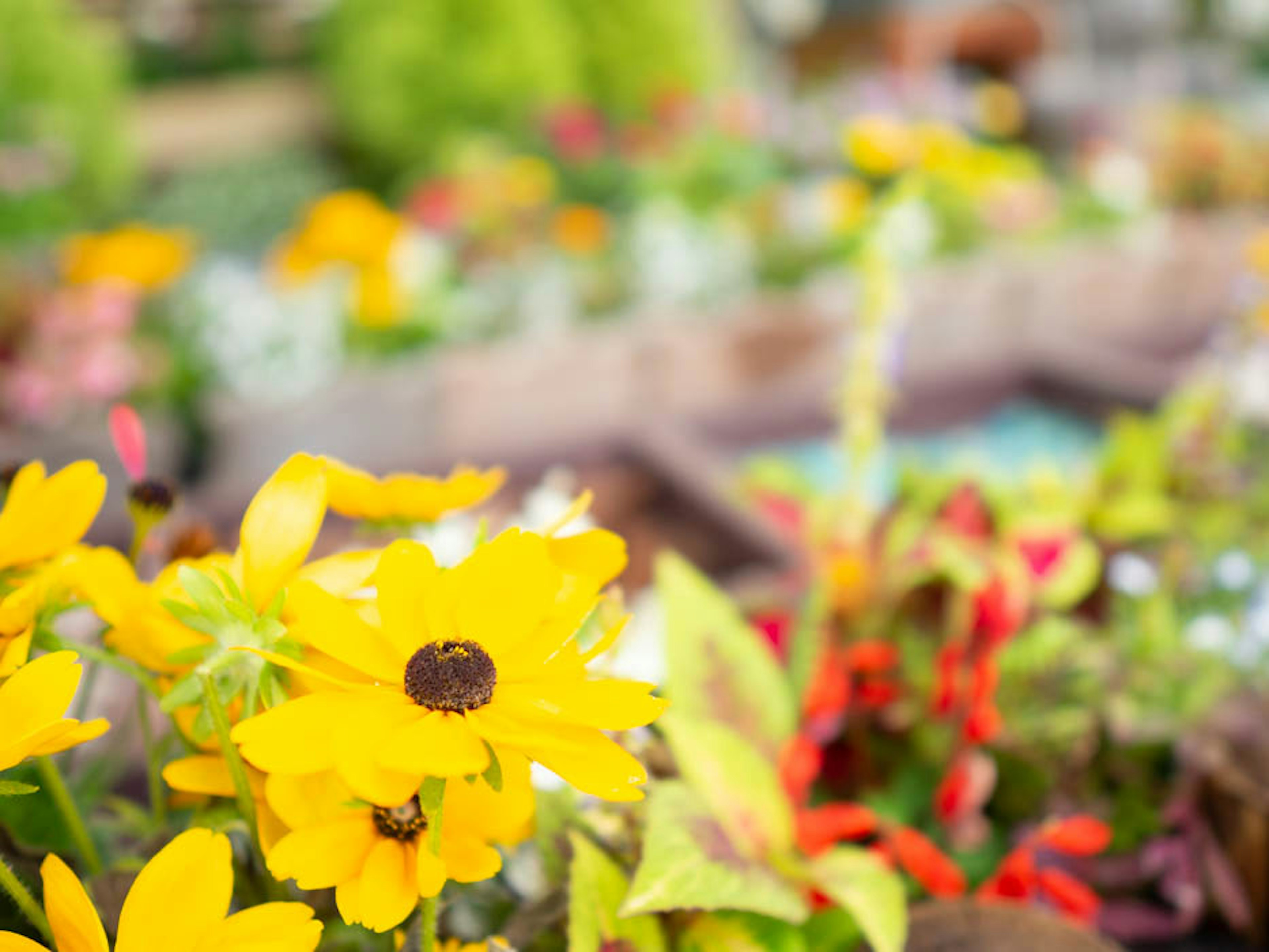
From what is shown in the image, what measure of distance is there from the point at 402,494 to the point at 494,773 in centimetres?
12

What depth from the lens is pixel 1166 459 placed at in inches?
36.5

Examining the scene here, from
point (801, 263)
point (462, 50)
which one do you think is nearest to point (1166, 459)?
point (801, 263)

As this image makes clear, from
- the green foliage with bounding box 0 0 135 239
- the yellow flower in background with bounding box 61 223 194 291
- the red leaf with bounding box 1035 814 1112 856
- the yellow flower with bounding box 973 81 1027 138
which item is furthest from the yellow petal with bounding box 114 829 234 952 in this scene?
the yellow flower with bounding box 973 81 1027 138

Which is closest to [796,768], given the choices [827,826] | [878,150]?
[827,826]

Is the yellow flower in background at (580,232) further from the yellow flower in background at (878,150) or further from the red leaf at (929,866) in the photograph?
the red leaf at (929,866)

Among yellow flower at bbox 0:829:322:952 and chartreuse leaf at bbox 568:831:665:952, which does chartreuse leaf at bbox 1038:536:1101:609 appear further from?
yellow flower at bbox 0:829:322:952

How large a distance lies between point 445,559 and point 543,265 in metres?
1.67

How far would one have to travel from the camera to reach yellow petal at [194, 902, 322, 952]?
236 millimetres

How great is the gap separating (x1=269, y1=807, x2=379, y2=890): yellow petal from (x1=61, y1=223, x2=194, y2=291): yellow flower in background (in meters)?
1.35

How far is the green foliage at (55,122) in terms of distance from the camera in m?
2.70

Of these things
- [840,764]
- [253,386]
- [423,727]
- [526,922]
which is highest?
[423,727]

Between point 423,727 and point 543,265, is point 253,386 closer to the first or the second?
point 543,265

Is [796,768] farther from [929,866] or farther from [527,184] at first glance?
[527,184]

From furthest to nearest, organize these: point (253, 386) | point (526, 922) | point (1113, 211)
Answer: point (1113, 211)
point (253, 386)
point (526, 922)
